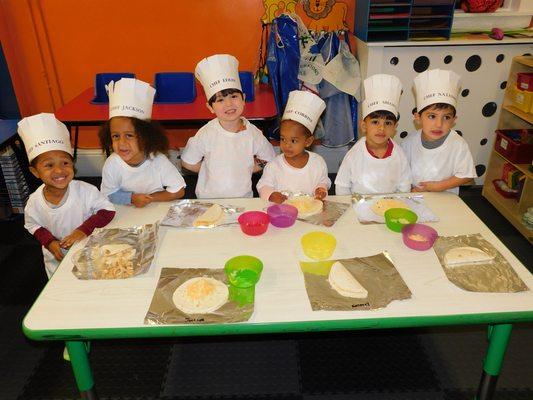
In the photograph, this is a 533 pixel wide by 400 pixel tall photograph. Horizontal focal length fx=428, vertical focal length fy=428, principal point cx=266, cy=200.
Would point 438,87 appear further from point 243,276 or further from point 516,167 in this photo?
point 516,167

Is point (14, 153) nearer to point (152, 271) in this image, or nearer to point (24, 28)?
point (24, 28)

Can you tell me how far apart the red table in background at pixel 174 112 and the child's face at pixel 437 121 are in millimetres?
1076

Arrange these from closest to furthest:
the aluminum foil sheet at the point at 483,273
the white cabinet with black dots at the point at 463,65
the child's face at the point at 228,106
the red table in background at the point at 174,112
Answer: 1. the aluminum foil sheet at the point at 483,273
2. the child's face at the point at 228,106
3. the red table in background at the point at 174,112
4. the white cabinet with black dots at the point at 463,65

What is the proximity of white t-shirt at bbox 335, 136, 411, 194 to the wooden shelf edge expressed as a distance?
135cm

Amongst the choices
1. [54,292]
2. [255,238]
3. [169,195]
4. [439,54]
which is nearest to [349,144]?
[439,54]

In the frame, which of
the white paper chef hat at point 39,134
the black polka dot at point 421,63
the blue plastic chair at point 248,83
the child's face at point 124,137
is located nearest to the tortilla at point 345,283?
the child's face at point 124,137

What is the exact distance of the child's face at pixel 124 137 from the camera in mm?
1944

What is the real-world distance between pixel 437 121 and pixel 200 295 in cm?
144

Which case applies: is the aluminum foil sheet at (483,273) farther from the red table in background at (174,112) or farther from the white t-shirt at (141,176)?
the red table in background at (174,112)

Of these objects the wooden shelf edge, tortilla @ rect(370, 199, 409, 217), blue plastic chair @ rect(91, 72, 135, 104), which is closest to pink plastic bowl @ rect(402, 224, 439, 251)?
tortilla @ rect(370, 199, 409, 217)

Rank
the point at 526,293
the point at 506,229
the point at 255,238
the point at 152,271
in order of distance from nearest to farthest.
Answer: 1. the point at 526,293
2. the point at 152,271
3. the point at 255,238
4. the point at 506,229

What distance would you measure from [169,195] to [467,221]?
4.33 ft

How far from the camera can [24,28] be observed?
3.44 meters

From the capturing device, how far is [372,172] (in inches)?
82.3
